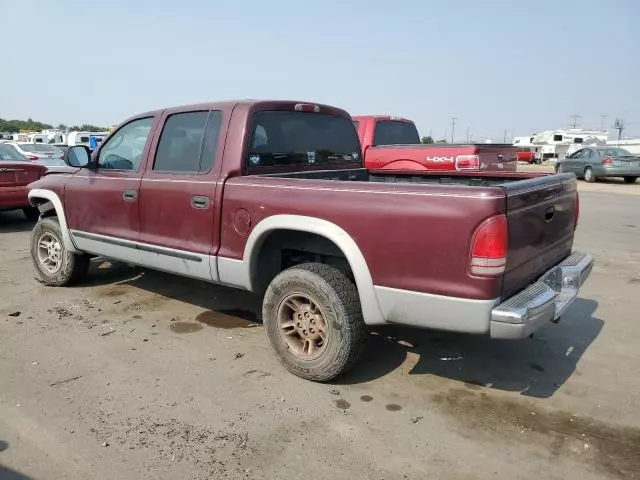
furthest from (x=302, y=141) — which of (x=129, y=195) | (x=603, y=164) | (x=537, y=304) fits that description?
(x=603, y=164)

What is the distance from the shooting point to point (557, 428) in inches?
123

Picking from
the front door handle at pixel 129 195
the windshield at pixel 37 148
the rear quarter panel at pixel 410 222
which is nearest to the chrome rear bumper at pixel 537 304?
the rear quarter panel at pixel 410 222

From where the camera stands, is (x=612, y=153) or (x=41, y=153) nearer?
(x=41, y=153)

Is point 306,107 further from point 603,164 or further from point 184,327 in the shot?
point 603,164

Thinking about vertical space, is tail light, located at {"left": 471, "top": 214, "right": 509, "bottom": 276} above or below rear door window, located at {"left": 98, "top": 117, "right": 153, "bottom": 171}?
below

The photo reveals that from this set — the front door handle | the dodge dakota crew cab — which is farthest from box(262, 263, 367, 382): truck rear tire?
the front door handle

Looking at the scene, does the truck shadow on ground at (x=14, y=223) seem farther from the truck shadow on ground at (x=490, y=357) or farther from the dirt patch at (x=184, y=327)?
the truck shadow on ground at (x=490, y=357)

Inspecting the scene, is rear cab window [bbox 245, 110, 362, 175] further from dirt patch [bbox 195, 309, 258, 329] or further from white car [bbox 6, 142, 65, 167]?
white car [bbox 6, 142, 65, 167]

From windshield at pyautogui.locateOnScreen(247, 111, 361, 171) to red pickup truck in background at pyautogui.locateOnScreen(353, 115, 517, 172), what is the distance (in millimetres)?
3104

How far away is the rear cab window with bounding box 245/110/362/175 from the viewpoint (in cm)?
427

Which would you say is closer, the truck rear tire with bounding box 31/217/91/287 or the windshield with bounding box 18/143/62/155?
the truck rear tire with bounding box 31/217/91/287

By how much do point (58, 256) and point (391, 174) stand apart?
Answer: 3.69 meters

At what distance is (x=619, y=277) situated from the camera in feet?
21.3

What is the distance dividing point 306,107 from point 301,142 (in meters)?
0.32
